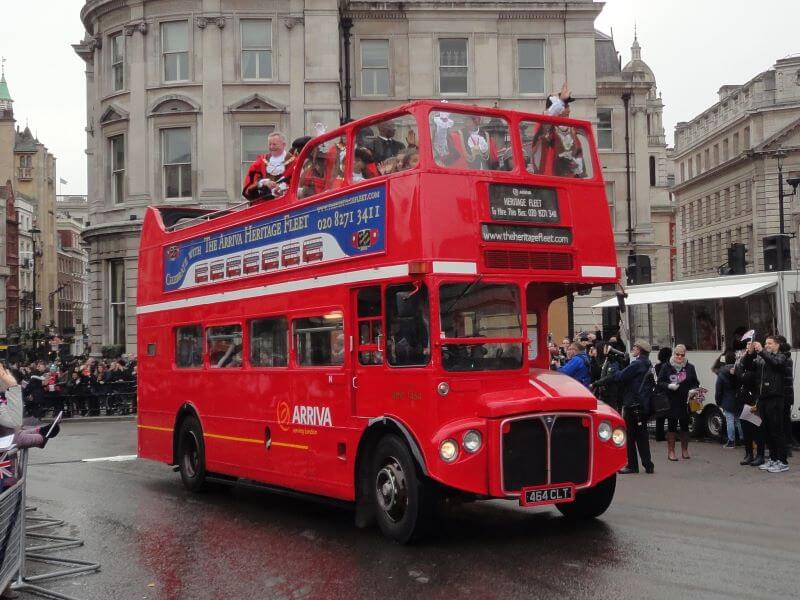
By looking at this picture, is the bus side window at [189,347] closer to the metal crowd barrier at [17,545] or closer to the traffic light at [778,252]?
the metal crowd barrier at [17,545]

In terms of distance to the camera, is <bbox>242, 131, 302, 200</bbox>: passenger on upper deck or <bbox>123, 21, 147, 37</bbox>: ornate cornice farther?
<bbox>123, 21, 147, 37</bbox>: ornate cornice

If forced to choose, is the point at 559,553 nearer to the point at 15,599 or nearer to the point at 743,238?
the point at 15,599

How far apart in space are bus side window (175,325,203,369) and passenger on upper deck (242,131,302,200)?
2.23 metres

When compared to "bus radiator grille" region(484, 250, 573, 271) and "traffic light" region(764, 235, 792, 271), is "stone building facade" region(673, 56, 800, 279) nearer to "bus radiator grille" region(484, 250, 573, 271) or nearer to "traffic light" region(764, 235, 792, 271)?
"traffic light" region(764, 235, 792, 271)

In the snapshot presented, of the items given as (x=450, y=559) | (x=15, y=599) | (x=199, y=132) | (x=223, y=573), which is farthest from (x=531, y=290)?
(x=199, y=132)

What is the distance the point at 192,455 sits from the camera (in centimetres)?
1488

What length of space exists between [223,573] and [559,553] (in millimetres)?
2881

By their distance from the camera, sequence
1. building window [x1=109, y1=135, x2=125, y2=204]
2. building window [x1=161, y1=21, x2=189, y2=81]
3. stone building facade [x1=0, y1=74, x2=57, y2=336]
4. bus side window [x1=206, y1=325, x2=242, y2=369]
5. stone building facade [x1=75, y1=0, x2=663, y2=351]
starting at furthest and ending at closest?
stone building facade [x1=0, y1=74, x2=57, y2=336] → building window [x1=109, y1=135, x2=125, y2=204] → building window [x1=161, y1=21, x2=189, y2=81] → stone building facade [x1=75, y1=0, x2=663, y2=351] → bus side window [x1=206, y1=325, x2=242, y2=369]

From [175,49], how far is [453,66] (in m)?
10.7

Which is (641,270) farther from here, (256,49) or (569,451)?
(256,49)

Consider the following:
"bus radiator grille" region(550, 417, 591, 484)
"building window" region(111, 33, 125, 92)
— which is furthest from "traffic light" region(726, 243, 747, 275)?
"building window" region(111, 33, 125, 92)

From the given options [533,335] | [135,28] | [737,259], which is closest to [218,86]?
[135,28]

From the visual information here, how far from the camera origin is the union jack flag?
28.1ft

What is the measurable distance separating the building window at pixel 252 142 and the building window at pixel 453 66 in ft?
24.6
